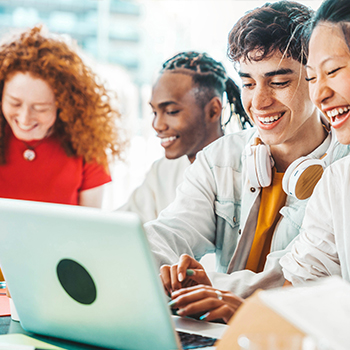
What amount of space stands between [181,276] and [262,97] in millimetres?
612

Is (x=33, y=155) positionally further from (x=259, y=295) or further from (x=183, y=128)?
(x=259, y=295)

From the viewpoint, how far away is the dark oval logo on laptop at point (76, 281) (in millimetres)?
647

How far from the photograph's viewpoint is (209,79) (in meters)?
1.81

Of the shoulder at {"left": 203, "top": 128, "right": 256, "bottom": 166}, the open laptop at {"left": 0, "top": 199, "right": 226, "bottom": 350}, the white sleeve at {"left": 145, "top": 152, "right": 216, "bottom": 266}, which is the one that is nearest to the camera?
the open laptop at {"left": 0, "top": 199, "right": 226, "bottom": 350}

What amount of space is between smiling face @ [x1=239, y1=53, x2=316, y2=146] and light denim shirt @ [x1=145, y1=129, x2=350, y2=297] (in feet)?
0.31

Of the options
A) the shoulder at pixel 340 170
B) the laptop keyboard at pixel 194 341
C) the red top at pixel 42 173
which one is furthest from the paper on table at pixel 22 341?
the red top at pixel 42 173

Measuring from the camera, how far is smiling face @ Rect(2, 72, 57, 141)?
2006mm

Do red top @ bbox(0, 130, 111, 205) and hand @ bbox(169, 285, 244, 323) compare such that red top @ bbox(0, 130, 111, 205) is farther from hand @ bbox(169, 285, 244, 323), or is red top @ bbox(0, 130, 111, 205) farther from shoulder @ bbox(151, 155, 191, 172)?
hand @ bbox(169, 285, 244, 323)

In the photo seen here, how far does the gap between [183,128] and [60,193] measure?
26.2 inches

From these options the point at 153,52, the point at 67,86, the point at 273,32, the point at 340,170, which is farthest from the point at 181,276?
the point at 153,52

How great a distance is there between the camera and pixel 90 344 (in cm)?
70

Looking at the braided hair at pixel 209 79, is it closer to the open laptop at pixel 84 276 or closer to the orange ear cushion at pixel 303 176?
the orange ear cushion at pixel 303 176

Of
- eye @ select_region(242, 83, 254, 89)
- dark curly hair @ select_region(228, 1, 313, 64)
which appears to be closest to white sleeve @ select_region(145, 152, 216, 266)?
eye @ select_region(242, 83, 254, 89)

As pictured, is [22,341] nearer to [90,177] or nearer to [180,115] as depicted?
[180,115]
